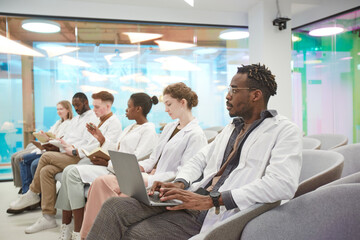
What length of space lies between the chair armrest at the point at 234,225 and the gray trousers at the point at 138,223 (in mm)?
383

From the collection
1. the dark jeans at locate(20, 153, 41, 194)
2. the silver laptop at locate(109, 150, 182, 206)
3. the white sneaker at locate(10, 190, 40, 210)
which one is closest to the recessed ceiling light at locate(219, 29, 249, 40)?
the dark jeans at locate(20, 153, 41, 194)

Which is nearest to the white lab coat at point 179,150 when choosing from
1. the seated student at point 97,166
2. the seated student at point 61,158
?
the seated student at point 97,166

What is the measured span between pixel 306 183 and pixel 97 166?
1.97 meters

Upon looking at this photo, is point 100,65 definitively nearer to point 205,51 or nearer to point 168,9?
point 168,9

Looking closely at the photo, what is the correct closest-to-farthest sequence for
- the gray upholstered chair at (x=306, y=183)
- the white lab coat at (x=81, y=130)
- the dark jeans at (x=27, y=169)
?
the gray upholstered chair at (x=306, y=183) → the white lab coat at (x=81, y=130) → the dark jeans at (x=27, y=169)

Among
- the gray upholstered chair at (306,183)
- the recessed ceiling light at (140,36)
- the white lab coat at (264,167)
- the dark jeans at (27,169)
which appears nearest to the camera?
the gray upholstered chair at (306,183)

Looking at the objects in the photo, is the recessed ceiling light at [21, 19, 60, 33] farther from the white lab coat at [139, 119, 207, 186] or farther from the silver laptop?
the silver laptop

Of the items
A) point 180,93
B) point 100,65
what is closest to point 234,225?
point 180,93

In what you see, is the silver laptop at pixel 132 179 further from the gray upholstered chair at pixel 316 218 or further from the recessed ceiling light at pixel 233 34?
the recessed ceiling light at pixel 233 34

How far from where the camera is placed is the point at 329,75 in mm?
6590

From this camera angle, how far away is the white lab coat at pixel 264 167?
1.42 metres

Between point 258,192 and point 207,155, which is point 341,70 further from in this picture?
point 258,192

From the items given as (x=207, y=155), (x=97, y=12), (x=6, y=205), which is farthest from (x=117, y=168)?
(x=97, y=12)

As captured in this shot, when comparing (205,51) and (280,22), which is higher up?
(280,22)
